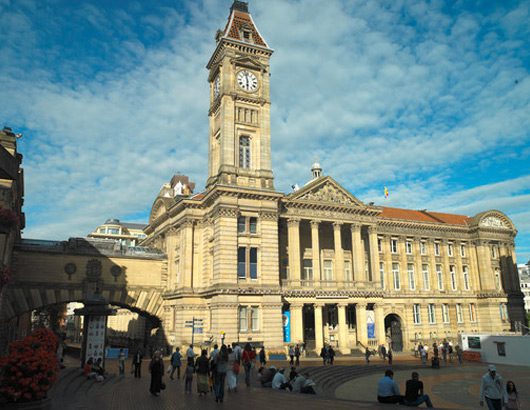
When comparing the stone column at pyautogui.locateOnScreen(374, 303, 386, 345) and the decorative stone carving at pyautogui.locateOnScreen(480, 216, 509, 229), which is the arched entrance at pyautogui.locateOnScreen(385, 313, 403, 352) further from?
the decorative stone carving at pyautogui.locateOnScreen(480, 216, 509, 229)

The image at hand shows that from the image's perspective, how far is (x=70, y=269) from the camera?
46.3 m

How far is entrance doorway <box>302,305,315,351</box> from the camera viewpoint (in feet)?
162

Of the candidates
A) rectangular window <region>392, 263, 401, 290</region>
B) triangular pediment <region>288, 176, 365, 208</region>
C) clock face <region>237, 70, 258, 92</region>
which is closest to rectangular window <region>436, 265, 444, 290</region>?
rectangular window <region>392, 263, 401, 290</region>

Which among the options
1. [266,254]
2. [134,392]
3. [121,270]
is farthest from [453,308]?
[134,392]

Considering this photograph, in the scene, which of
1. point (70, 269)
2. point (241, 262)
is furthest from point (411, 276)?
point (70, 269)

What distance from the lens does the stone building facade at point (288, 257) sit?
139ft

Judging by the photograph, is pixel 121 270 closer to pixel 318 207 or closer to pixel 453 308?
pixel 318 207

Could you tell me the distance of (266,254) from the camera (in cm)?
4312

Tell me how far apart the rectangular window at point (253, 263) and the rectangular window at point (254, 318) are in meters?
2.98

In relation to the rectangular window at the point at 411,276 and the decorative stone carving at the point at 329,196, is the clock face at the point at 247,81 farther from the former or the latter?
the rectangular window at the point at 411,276

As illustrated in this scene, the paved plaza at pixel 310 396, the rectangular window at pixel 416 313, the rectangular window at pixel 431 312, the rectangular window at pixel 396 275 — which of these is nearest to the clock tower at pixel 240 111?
the paved plaza at pixel 310 396

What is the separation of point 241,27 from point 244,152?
14.7 m

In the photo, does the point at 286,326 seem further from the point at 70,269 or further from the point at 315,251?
the point at 70,269

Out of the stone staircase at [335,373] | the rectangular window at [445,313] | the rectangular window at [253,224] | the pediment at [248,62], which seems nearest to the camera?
the stone staircase at [335,373]
